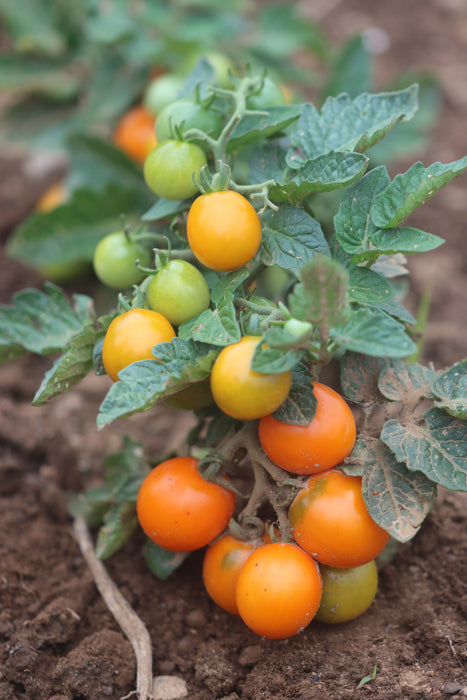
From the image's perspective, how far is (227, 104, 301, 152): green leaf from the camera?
55.3 inches

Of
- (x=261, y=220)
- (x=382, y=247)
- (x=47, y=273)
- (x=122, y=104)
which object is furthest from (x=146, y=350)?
(x=122, y=104)

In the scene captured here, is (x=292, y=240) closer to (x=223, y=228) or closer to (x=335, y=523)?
(x=223, y=228)

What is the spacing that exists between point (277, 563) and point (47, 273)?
1.78 meters

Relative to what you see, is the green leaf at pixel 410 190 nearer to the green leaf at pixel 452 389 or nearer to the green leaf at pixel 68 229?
the green leaf at pixel 452 389

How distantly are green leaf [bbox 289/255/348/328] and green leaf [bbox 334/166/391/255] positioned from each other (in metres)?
0.24

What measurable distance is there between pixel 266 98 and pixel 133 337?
719 mm

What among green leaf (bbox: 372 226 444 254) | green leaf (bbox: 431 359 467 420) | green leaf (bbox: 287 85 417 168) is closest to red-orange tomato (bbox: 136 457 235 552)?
green leaf (bbox: 431 359 467 420)

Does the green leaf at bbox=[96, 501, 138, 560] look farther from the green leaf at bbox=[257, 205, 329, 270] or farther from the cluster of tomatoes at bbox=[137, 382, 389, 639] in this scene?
the green leaf at bbox=[257, 205, 329, 270]

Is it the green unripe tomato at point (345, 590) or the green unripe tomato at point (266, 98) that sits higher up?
the green unripe tomato at point (266, 98)

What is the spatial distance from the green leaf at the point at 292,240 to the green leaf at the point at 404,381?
273 mm

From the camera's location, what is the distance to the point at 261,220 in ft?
4.41

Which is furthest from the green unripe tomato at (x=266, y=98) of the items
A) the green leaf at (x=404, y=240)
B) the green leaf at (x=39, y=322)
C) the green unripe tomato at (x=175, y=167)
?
the green leaf at (x=39, y=322)

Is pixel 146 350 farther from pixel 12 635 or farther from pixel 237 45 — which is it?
pixel 237 45

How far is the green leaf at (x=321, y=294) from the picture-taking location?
1.03 m
